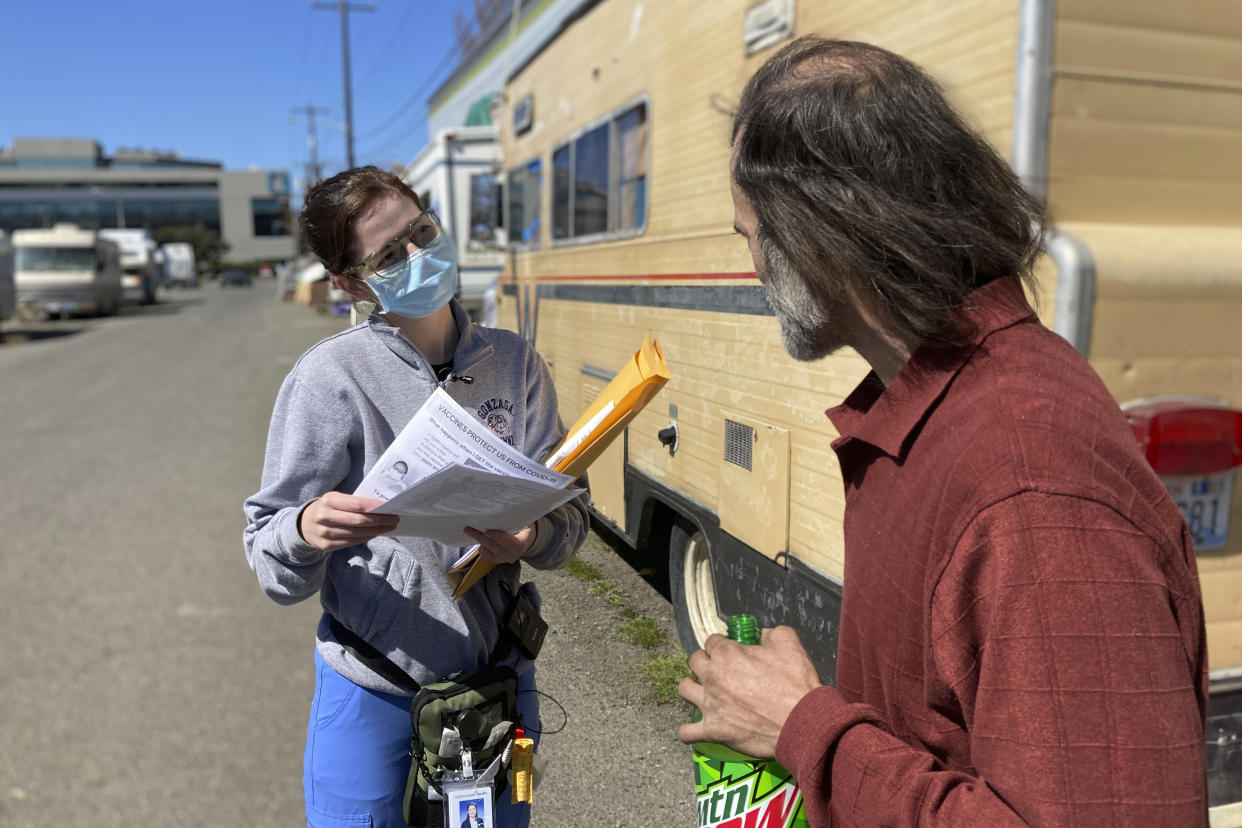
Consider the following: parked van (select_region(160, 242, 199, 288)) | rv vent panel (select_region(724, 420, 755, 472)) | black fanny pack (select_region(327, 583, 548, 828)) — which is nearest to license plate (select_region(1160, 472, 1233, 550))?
rv vent panel (select_region(724, 420, 755, 472))

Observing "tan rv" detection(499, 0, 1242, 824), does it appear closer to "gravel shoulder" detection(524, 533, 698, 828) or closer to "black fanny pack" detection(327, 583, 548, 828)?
"gravel shoulder" detection(524, 533, 698, 828)

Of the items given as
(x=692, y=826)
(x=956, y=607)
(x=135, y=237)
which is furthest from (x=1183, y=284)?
(x=135, y=237)

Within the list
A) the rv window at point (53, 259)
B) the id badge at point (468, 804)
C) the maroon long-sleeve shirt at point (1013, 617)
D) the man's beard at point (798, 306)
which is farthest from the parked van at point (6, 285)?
the maroon long-sleeve shirt at point (1013, 617)

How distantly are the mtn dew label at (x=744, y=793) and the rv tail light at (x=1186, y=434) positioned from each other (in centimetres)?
128

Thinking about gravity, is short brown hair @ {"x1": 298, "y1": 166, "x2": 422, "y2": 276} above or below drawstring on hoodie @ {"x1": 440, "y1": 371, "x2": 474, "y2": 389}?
above

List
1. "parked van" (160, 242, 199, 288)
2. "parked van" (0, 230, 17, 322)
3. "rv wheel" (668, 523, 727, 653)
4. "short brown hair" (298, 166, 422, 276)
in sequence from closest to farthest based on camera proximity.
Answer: "short brown hair" (298, 166, 422, 276) → "rv wheel" (668, 523, 727, 653) → "parked van" (0, 230, 17, 322) → "parked van" (160, 242, 199, 288)

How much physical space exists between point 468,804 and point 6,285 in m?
27.3

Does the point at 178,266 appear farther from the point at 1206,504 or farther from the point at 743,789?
the point at 743,789

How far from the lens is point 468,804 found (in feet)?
6.07

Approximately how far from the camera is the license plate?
212cm

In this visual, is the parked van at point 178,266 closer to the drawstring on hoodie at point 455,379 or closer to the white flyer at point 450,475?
the drawstring on hoodie at point 455,379

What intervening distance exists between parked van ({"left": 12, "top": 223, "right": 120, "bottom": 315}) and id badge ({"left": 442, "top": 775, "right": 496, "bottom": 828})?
3114 centimetres

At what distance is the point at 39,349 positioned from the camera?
2028cm

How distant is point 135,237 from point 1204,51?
175ft
